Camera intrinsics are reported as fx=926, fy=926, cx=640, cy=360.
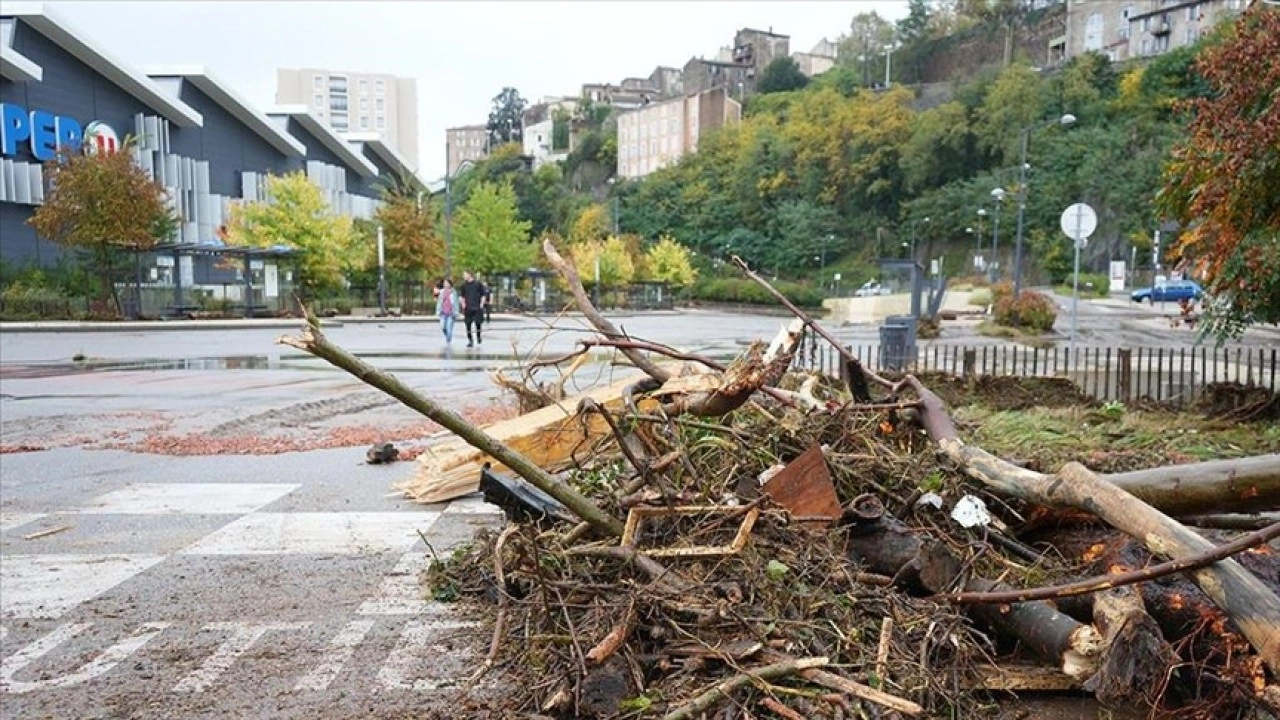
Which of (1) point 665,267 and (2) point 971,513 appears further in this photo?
(1) point 665,267

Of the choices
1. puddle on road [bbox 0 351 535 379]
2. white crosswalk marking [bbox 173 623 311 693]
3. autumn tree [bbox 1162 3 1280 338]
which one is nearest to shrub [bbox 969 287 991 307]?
puddle on road [bbox 0 351 535 379]

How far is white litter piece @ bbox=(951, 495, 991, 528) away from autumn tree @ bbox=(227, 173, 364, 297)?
3974cm

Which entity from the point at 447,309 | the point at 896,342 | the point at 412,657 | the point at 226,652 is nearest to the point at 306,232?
the point at 447,309

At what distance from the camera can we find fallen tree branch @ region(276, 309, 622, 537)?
283cm

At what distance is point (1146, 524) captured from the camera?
3180mm

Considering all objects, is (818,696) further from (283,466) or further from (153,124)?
(153,124)

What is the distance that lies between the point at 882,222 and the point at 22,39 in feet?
235

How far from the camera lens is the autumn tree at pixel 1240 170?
7.62 metres

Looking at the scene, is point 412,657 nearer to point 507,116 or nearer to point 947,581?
point 947,581

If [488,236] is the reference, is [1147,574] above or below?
below

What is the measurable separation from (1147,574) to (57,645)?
422 centimetres

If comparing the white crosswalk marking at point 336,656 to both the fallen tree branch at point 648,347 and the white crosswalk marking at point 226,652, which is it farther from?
the fallen tree branch at point 648,347

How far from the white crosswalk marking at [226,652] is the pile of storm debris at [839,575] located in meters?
0.77

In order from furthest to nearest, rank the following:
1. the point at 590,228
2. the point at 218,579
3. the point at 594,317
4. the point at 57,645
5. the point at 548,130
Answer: the point at 548,130 → the point at 590,228 → the point at 594,317 → the point at 218,579 → the point at 57,645
